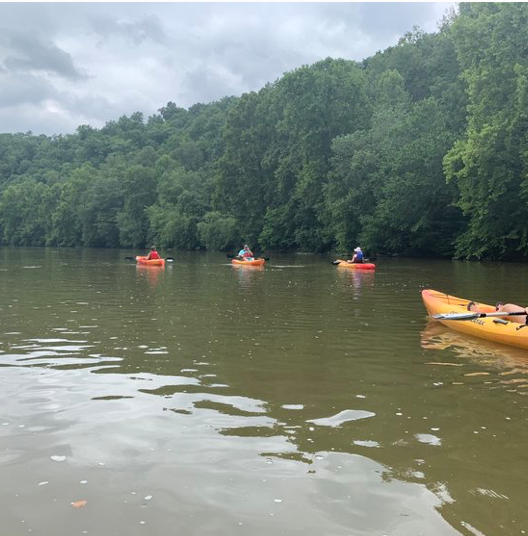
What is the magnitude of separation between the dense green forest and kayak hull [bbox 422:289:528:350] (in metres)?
22.1

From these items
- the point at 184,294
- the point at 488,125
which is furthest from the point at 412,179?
the point at 184,294

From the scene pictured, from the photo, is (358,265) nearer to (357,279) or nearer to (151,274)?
(357,279)

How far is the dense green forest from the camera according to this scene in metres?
34.8

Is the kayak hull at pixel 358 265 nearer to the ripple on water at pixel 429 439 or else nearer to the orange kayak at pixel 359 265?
the orange kayak at pixel 359 265

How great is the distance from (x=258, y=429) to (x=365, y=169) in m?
42.6

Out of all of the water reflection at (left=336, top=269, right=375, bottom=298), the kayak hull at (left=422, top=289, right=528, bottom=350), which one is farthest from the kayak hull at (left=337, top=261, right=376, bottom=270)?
the kayak hull at (left=422, top=289, right=528, bottom=350)

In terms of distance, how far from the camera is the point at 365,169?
1831 inches

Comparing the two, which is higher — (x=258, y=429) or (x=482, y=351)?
(x=482, y=351)

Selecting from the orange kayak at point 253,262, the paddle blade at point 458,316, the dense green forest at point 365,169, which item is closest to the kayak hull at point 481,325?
the paddle blade at point 458,316

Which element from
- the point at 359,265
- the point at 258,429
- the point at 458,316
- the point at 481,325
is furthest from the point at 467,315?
the point at 359,265

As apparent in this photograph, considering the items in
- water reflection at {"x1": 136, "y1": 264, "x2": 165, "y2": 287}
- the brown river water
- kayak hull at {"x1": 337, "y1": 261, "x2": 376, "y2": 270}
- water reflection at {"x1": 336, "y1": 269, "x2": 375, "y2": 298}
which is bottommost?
the brown river water

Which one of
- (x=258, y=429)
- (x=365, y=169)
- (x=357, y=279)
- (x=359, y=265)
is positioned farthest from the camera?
(x=365, y=169)

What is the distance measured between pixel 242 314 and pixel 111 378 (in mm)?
6119

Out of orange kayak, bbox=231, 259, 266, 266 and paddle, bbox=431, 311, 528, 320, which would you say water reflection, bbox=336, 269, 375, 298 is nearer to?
orange kayak, bbox=231, 259, 266, 266
